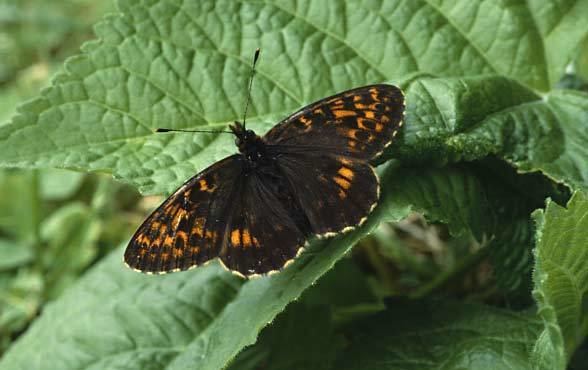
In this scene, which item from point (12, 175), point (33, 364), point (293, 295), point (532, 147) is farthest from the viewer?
point (12, 175)

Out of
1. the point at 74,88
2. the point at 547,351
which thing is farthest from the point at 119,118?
the point at 547,351

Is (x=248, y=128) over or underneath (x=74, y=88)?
underneath

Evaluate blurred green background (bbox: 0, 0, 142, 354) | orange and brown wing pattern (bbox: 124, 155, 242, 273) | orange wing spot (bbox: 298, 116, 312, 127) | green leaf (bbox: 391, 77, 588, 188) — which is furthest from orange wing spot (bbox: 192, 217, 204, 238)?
blurred green background (bbox: 0, 0, 142, 354)

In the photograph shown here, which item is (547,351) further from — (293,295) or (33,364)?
(33,364)

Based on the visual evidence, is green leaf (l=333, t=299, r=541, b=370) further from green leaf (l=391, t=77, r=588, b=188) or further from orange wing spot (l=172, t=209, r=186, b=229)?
orange wing spot (l=172, t=209, r=186, b=229)

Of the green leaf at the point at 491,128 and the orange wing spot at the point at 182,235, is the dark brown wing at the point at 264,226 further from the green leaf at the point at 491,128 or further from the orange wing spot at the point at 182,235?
the green leaf at the point at 491,128

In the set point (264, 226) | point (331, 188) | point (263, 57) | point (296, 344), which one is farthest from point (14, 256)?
point (331, 188)

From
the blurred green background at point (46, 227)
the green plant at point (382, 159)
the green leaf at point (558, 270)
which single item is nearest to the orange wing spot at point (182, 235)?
the green plant at point (382, 159)
